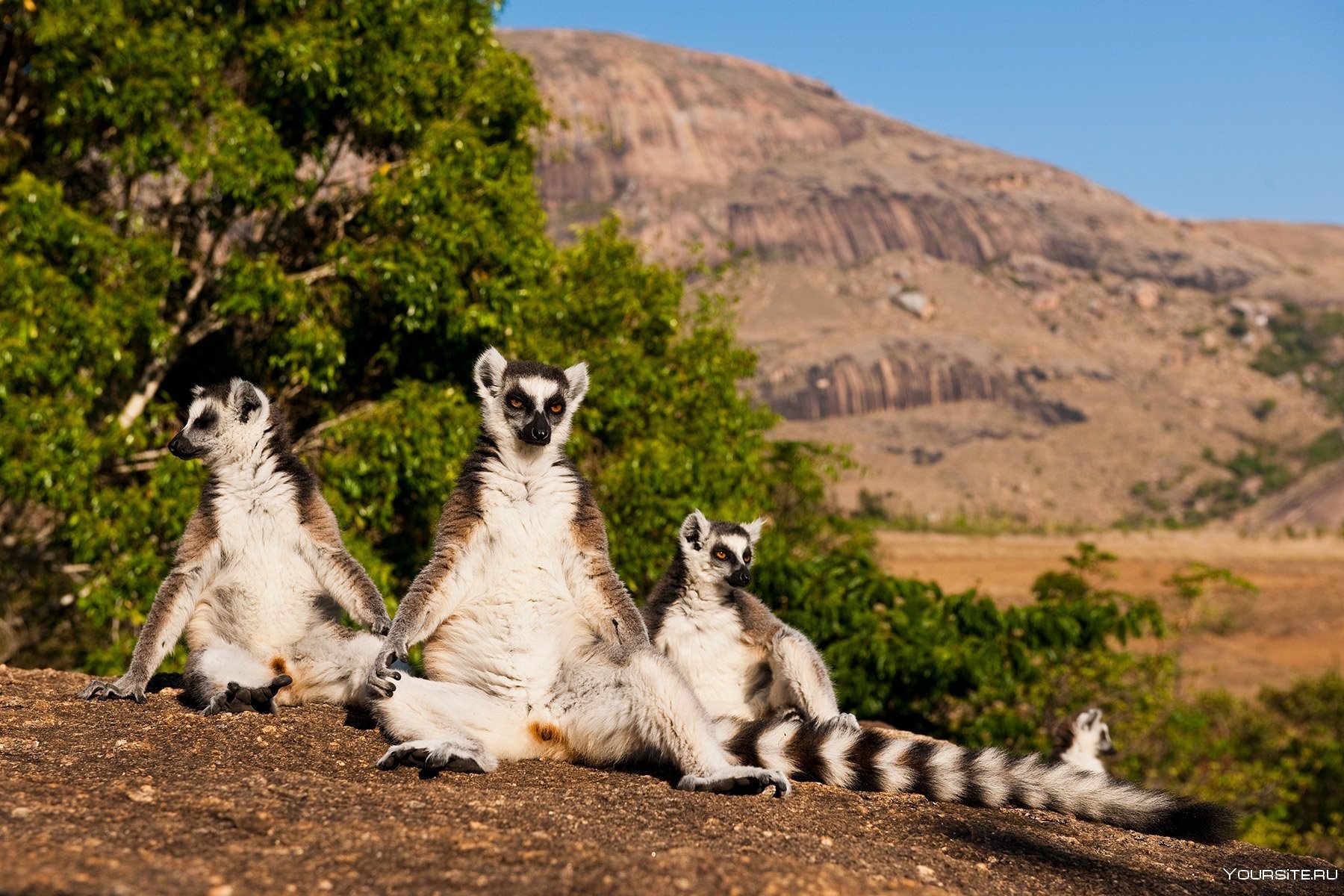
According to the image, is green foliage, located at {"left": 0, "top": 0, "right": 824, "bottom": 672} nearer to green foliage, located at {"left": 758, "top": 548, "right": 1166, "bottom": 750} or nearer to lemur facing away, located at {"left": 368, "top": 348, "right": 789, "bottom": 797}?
green foliage, located at {"left": 758, "top": 548, "right": 1166, "bottom": 750}

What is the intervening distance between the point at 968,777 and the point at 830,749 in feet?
1.81

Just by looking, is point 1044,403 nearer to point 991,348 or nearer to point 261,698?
point 991,348

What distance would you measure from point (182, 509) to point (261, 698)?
14.4 ft

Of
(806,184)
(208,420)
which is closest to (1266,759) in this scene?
(208,420)

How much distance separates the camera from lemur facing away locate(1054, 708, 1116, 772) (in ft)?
25.9

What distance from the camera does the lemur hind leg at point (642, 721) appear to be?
3.98m

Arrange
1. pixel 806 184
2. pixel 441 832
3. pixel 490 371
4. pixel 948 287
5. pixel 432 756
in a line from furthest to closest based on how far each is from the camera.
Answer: pixel 806 184, pixel 948 287, pixel 490 371, pixel 432 756, pixel 441 832

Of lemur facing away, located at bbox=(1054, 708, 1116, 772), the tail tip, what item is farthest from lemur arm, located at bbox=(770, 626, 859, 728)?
lemur facing away, located at bbox=(1054, 708, 1116, 772)

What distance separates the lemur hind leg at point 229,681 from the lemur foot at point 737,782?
201 cm

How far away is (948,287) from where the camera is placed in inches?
4754

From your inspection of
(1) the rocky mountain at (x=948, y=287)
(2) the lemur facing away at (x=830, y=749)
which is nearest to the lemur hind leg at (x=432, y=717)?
(2) the lemur facing away at (x=830, y=749)

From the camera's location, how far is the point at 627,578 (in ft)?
34.9

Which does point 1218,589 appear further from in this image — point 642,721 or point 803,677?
point 642,721

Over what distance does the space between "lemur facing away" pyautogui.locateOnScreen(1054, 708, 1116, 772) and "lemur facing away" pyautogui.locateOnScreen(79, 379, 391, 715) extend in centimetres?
538
